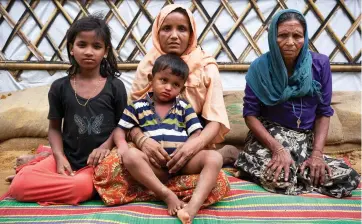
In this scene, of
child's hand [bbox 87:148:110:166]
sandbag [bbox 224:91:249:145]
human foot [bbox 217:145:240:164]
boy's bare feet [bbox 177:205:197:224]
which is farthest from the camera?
sandbag [bbox 224:91:249:145]

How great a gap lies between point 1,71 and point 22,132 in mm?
704

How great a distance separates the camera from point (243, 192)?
136 cm

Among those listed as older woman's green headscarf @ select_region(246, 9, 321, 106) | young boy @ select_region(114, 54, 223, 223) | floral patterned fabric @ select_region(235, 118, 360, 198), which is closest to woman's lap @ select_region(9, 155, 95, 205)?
Result: young boy @ select_region(114, 54, 223, 223)

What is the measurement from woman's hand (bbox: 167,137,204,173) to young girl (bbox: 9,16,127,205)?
0.26 m

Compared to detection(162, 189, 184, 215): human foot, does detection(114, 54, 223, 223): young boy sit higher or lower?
→ higher

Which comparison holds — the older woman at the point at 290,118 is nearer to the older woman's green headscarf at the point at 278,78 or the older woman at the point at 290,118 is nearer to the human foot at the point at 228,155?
the older woman's green headscarf at the point at 278,78

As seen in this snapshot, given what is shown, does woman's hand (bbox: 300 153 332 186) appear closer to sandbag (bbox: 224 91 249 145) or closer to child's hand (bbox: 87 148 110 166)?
sandbag (bbox: 224 91 249 145)

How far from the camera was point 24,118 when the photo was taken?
6.91 ft

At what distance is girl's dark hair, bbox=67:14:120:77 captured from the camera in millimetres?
1358

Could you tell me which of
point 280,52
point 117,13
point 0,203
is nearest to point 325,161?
point 280,52

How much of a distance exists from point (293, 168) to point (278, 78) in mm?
349

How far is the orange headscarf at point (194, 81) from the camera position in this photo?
1.37 m

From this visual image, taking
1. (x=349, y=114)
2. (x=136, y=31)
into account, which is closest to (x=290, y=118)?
(x=349, y=114)

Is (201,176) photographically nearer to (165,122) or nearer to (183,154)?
(183,154)
